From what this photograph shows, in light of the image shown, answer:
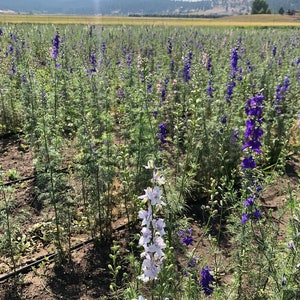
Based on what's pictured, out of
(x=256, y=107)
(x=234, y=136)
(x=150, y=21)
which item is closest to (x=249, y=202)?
(x=256, y=107)

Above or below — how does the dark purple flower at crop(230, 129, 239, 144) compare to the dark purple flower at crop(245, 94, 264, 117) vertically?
below

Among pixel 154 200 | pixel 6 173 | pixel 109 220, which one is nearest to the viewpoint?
pixel 154 200

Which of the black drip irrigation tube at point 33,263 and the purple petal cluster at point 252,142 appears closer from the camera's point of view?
the purple petal cluster at point 252,142

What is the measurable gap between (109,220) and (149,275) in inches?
105

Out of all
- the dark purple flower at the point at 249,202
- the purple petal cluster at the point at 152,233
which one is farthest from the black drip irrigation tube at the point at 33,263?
the purple petal cluster at the point at 152,233

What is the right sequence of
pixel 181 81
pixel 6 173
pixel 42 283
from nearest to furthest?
pixel 42 283
pixel 6 173
pixel 181 81

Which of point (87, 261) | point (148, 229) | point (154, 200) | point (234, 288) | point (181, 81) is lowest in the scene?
point (87, 261)

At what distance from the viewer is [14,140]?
7246mm

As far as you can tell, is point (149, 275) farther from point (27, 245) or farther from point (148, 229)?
point (27, 245)

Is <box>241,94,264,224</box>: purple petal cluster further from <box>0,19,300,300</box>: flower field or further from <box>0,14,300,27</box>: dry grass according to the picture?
<box>0,14,300,27</box>: dry grass

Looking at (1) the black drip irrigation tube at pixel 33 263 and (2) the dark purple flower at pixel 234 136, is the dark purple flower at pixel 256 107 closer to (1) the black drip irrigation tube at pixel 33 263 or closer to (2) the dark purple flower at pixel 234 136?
(2) the dark purple flower at pixel 234 136

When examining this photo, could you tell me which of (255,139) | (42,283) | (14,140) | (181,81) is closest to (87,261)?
(42,283)

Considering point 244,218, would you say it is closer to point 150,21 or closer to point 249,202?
point 249,202

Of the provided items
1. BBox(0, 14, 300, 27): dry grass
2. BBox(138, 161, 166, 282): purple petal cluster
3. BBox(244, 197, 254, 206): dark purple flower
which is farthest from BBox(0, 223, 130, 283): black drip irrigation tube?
BBox(0, 14, 300, 27): dry grass
